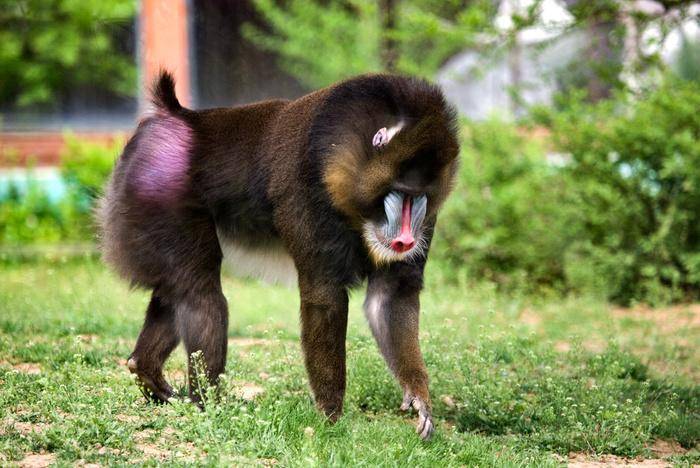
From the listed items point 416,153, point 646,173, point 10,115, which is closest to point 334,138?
point 416,153

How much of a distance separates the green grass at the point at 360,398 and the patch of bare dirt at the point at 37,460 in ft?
0.11

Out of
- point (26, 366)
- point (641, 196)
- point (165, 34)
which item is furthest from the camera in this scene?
point (165, 34)

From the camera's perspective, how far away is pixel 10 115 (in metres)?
12.4

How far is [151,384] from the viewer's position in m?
4.81

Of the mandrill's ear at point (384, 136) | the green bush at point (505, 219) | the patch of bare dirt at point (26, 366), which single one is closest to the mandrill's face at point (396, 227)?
the mandrill's ear at point (384, 136)

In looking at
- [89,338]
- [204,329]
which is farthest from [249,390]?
[89,338]

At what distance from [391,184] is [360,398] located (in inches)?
55.2

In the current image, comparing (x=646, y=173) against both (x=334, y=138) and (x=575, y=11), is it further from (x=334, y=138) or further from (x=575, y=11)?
(x=334, y=138)

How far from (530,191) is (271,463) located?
6523mm

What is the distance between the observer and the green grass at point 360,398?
3.86 m

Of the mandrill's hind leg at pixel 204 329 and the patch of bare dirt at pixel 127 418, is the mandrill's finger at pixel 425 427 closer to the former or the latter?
the mandrill's hind leg at pixel 204 329

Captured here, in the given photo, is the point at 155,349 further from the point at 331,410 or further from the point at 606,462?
the point at 606,462

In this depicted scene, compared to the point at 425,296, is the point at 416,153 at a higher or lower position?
higher

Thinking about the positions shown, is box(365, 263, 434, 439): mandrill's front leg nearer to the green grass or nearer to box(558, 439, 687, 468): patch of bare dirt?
the green grass
